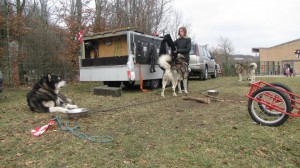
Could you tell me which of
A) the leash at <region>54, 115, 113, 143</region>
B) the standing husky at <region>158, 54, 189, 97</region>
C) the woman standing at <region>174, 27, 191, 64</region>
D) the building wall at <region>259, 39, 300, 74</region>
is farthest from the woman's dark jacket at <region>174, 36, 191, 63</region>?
the building wall at <region>259, 39, 300, 74</region>

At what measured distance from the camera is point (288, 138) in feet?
11.3

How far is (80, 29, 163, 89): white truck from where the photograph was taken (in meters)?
8.12

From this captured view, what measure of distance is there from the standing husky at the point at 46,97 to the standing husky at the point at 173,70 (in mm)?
3049

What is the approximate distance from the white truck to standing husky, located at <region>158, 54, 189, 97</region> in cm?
99

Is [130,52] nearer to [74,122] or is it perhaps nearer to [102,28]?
[74,122]

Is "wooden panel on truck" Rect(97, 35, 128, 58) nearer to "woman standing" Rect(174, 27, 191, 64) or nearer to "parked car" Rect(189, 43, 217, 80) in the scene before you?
"woman standing" Rect(174, 27, 191, 64)

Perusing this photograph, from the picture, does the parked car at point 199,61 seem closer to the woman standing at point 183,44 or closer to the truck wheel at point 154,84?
the truck wheel at point 154,84

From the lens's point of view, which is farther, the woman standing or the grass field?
the woman standing

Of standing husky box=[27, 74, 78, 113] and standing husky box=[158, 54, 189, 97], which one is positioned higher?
standing husky box=[158, 54, 189, 97]

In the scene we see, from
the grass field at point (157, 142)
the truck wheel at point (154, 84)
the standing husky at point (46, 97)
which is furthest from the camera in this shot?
the truck wheel at point (154, 84)

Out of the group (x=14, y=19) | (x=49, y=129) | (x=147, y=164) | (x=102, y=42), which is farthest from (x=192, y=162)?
(x=14, y=19)

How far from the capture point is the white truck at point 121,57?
8.12 meters

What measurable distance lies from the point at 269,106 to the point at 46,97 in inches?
173

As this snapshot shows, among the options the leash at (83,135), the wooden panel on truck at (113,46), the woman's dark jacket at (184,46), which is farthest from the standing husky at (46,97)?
the woman's dark jacket at (184,46)
